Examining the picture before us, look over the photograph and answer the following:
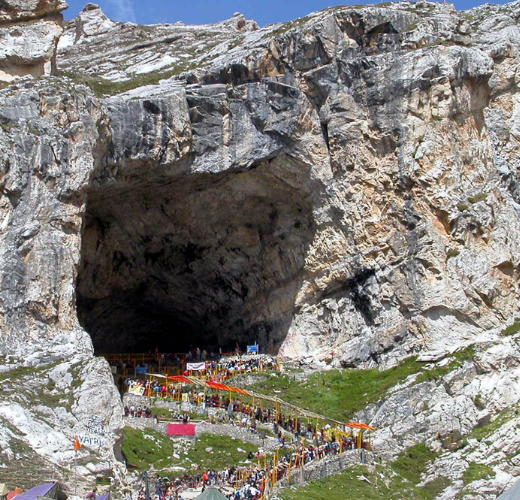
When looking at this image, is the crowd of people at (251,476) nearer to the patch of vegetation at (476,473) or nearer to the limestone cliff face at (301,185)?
the patch of vegetation at (476,473)

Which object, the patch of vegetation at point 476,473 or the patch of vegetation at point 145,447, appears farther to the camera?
the patch of vegetation at point 145,447

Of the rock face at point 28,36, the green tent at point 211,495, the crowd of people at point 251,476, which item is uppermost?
the rock face at point 28,36

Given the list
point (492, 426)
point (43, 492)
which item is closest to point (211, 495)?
point (43, 492)

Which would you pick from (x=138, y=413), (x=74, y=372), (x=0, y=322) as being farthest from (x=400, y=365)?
(x=0, y=322)

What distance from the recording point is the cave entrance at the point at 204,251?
41031 millimetres

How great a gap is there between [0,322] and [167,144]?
1190 cm

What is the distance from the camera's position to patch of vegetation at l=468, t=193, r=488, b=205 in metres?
37.7

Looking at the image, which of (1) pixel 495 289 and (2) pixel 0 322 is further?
(1) pixel 495 289

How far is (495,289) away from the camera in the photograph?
118 feet

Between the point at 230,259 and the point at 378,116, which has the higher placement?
the point at 378,116

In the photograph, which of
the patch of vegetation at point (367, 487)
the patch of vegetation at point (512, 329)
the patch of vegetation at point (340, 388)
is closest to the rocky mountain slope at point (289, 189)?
the patch of vegetation at point (512, 329)

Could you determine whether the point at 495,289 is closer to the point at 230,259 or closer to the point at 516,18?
the point at 230,259

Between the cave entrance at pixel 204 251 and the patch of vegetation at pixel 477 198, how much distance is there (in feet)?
26.3

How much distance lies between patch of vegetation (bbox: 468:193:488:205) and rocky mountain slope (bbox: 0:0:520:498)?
0.10 metres
